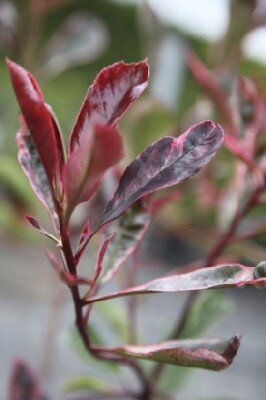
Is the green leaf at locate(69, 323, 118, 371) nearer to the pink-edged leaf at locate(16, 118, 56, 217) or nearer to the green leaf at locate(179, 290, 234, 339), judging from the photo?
the green leaf at locate(179, 290, 234, 339)

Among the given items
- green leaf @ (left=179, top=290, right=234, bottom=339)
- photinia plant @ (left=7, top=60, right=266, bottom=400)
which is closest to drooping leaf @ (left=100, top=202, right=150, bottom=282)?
photinia plant @ (left=7, top=60, right=266, bottom=400)

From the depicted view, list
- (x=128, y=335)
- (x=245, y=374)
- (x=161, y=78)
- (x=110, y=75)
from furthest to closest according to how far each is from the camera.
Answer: (x=245, y=374) → (x=161, y=78) → (x=128, y=335) → (x=110, y=75)

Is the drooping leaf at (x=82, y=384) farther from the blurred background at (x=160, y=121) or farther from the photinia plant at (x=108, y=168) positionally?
the photinia plant at (x=108, y=168)

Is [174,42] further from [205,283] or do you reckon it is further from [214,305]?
[205,283]

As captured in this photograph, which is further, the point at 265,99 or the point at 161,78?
the point at 161,78

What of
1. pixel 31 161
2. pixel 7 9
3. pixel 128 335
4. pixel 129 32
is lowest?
pixel 129 32

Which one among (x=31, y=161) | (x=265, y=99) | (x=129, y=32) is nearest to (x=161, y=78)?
(x=265, y=99)
